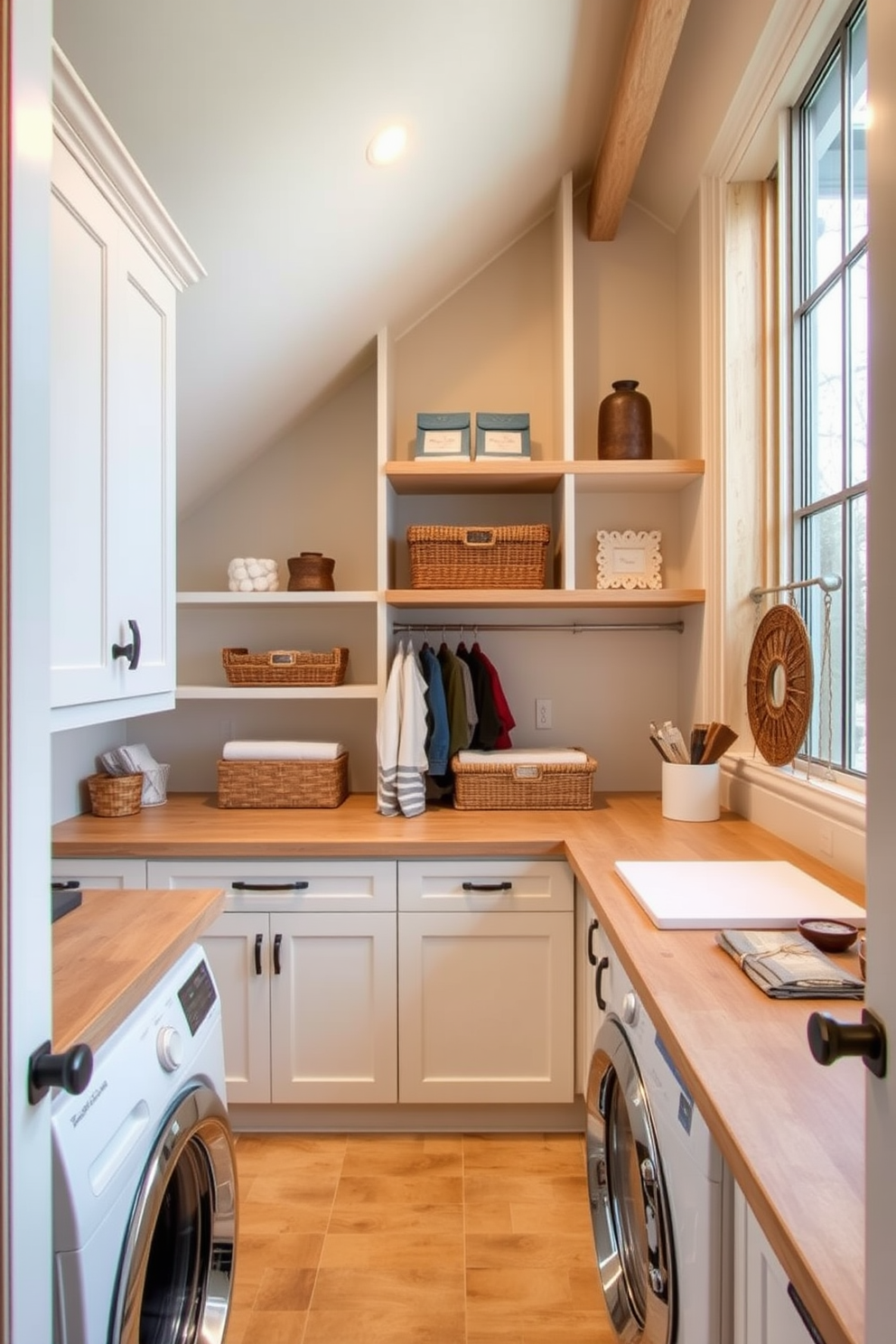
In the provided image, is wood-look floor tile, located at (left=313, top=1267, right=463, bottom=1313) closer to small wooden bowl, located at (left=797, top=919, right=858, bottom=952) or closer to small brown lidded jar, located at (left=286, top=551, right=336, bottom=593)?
small wooden bowl, located at (left=797, top=919, right=858, bottom=952)

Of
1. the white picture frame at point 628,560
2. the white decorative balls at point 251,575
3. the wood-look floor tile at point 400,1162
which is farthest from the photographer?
the white picture frame at point 628,560

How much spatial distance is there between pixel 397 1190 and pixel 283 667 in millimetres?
1460

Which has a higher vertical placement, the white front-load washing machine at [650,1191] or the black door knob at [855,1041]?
the black door knob at [855,1041]

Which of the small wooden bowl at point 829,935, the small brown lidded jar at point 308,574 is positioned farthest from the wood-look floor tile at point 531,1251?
the small brown lidded jar at point 308,574

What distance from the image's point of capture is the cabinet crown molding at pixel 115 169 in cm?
113

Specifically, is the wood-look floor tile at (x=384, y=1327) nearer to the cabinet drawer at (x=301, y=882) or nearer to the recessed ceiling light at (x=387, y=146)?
the cabinet drawer at (x=301, y=882)

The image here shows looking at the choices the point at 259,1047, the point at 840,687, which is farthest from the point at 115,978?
the point at 840,687

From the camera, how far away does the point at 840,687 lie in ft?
6.17

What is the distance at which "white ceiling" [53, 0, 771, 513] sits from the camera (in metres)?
1.45

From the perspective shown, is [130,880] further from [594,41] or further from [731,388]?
[594,41]

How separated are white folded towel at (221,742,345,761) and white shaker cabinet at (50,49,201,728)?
0.83 metres

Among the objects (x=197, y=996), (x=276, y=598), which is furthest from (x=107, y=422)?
(x=276, y=598)

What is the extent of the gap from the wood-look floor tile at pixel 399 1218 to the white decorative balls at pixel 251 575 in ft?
5.63

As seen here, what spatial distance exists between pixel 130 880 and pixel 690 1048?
160 centimetres
